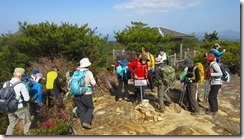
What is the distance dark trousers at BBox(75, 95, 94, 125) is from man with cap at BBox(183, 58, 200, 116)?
2573mm

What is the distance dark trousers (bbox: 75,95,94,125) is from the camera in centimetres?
620

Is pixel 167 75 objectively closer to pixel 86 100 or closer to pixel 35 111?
pixel 86 100

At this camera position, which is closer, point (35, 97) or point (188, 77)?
point (35, 97)

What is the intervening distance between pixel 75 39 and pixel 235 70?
851cm

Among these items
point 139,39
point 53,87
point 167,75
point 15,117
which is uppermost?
point 139,39

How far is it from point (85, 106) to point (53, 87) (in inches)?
67.0

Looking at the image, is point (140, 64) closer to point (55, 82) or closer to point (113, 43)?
point (55, 82)

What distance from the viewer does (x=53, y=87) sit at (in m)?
7.64

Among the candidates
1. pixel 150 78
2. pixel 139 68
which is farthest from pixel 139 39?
pixel 139 68

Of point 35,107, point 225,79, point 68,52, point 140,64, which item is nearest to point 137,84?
point 140,64

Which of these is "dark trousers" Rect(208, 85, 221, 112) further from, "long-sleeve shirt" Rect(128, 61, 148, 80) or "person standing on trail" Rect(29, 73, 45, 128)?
"person standing on trail" Rect(29, 73, 45, 128)

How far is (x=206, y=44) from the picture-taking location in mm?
22375

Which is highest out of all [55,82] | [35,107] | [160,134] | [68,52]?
[68,52]

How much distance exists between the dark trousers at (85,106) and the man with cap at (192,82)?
8.44ft
